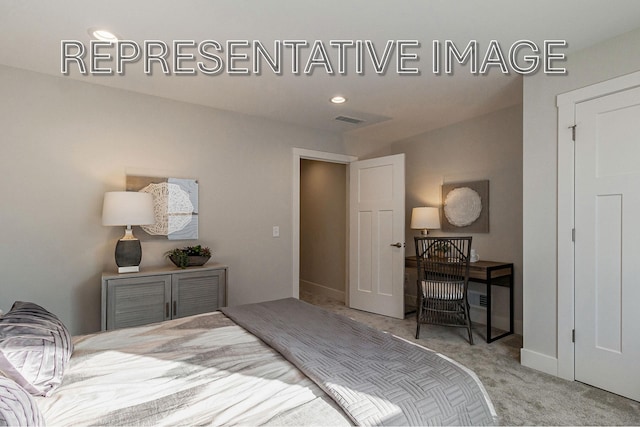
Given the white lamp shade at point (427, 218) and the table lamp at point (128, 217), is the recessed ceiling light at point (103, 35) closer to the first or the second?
the table lamp at point (128, 217)

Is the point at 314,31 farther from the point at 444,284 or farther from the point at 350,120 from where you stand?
the point at 444,284

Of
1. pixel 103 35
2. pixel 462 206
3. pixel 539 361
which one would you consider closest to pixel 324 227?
pixel 462 206

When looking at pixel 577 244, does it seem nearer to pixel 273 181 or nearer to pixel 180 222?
pixel 273 181

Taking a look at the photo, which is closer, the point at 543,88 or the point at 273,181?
the point at 543,88

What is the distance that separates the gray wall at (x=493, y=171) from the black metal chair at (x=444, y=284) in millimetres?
594

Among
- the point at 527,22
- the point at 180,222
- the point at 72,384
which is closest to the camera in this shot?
the point at 72,384

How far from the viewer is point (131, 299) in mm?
2750

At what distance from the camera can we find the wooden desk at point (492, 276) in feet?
10.8

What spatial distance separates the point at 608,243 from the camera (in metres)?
2.33

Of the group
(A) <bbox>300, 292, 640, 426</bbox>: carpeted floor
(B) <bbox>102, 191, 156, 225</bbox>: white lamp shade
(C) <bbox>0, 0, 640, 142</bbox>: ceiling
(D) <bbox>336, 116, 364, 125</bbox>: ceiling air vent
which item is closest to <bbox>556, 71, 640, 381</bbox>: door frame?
(A) <bbox>300, 292, 640, 426</bbox>: carpeted floor

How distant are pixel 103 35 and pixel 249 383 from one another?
7.54 ft

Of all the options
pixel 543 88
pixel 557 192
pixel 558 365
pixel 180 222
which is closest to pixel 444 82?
pixel 543 88

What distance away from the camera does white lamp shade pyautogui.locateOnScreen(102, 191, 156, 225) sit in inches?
108

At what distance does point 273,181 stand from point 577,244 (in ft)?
9.46
